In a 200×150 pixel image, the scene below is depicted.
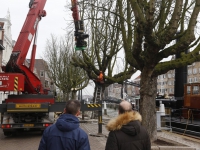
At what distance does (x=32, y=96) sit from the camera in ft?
42.3

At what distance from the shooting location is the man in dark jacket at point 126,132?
3736mm

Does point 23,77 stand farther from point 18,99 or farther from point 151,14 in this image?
point 151,14

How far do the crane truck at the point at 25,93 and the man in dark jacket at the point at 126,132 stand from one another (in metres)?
9.01

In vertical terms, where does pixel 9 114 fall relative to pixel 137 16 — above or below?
below

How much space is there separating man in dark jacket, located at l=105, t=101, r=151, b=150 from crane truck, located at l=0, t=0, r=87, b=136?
29.6ft

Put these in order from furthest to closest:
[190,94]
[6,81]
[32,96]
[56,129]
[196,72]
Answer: [196,72], [190,94], [32,96], [6,81], [56,129]

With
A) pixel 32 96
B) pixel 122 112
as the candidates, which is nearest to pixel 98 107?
pixel 32 96

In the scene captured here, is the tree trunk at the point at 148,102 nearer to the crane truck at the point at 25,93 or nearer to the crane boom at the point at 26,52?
the crane truck at the point at 25,93

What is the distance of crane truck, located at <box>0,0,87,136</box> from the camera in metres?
12.3

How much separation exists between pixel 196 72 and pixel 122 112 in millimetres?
82376

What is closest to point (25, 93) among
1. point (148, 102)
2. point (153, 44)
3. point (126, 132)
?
point (148, 102)

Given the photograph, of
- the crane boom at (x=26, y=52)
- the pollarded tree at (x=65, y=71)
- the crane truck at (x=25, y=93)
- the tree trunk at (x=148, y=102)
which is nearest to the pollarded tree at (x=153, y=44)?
the tree trunk at (x=148, y=102)

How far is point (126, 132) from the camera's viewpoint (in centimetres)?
376

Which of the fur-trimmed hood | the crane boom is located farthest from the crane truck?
the fur-trimmed hood
